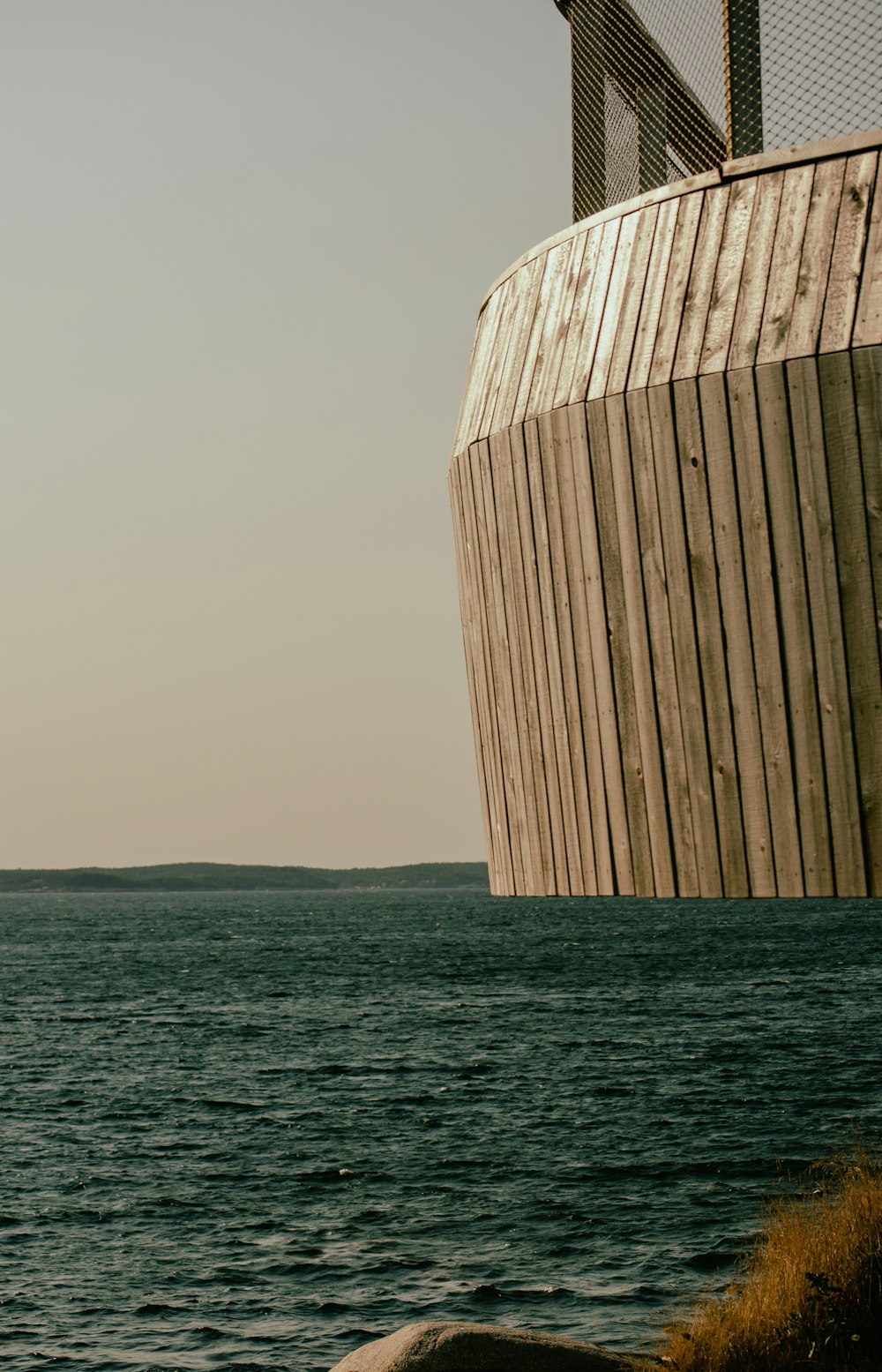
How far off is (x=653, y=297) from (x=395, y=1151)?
22.6 m

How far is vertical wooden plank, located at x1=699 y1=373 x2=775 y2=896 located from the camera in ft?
16.0

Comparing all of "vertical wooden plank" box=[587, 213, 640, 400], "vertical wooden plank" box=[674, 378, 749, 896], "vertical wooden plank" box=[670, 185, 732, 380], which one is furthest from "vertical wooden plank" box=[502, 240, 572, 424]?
"vertical wooden plank" box=[674, 378, 749, 896]

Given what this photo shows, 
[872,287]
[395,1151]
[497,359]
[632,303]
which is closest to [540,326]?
[497,359]

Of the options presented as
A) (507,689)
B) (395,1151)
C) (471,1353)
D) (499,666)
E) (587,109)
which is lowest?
(395,1151)

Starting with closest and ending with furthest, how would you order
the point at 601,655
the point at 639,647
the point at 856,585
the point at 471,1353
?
the point at 856,585
the point at 639,647
the point at 601,655
the point at 471,1353

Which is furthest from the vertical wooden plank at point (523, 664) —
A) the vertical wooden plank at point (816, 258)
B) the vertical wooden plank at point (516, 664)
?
the vertical wooden plank at point (816, 258)

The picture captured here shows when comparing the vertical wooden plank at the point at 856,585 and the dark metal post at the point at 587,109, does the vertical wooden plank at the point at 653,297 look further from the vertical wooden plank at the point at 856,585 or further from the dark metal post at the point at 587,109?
the dark metal post at the point at 587,109

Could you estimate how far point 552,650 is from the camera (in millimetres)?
5559

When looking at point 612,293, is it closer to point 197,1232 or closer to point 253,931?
point 197,1232

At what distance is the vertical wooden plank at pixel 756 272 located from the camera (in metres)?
4.84

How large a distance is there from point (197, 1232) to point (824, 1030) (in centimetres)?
2366

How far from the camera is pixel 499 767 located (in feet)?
20.2

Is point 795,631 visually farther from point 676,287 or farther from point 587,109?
point 587,109

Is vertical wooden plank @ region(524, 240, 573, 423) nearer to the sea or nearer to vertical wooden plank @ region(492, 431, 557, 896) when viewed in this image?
vertical wooden plank @ region(492, 431, 557, 896)
